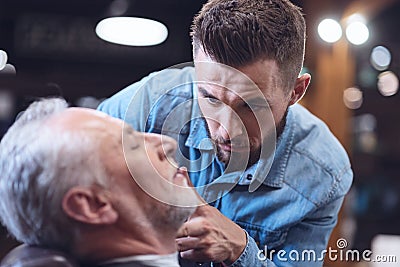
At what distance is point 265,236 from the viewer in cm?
111

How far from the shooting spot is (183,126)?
1.06 metres

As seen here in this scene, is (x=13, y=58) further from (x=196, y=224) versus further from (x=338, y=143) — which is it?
(x=338, y=143)

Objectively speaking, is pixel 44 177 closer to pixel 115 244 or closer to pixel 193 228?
pixel 115 244

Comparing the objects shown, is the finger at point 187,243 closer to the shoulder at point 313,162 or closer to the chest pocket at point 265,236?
the chest pocket at point 265,236

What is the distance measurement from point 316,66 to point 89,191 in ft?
1.72

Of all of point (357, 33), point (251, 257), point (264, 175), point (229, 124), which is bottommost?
point (251, 257)

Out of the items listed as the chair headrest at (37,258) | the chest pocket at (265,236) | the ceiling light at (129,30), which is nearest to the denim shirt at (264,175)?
the chest pocket at (265,236)

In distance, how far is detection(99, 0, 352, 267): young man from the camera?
3.32 ft

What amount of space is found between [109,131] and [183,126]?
15 centimetres

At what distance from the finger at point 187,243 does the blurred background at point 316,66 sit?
0.93 ft

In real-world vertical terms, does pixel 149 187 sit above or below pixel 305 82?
below

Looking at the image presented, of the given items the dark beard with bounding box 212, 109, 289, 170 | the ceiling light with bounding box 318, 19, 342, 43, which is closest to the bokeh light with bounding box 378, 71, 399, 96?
the ceiling light with bounding box 318, 19, 342, 43

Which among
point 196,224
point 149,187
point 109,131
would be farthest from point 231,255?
point 109,131

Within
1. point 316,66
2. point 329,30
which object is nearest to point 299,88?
point 316,66
